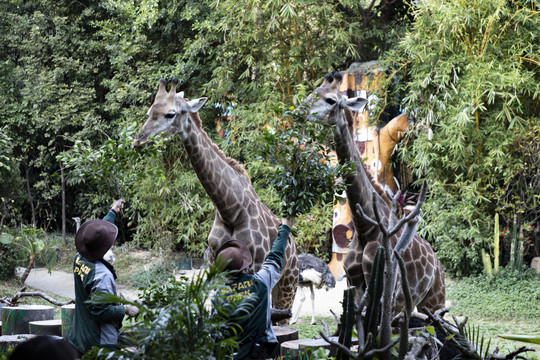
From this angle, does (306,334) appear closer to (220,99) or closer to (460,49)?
(460,49)

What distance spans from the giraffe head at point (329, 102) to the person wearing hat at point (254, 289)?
124 centimetres

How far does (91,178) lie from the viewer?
398 cm

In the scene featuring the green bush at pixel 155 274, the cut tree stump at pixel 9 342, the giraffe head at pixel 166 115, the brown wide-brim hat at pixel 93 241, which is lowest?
the green bush at pixel 155 274

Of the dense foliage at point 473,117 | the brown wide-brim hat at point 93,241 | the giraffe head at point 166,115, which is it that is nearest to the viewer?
the brown wide-brim hat at point 93,241

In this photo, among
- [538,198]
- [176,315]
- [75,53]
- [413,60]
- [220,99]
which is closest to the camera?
[176,315]

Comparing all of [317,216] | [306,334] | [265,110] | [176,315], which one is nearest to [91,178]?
[176,315]

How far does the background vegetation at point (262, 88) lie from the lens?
9.24 meters

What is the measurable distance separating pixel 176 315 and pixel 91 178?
2.18 meters

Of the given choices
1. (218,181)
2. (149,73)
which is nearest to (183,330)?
(218,181)

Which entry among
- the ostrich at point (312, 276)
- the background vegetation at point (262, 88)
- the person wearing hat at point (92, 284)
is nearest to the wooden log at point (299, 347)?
the person wearing hat at point (92, 284)

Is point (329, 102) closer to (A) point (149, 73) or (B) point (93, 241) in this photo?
(B) point (93, 241)

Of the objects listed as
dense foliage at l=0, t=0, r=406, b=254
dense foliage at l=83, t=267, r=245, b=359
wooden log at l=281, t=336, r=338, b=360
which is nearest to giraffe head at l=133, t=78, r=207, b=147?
wooden log at l=281, t=336, r=338, b=360

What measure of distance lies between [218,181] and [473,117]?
5.80 meters

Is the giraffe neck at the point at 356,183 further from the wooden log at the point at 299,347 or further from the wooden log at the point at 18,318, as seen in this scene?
the wooden log at the point at 18,318
